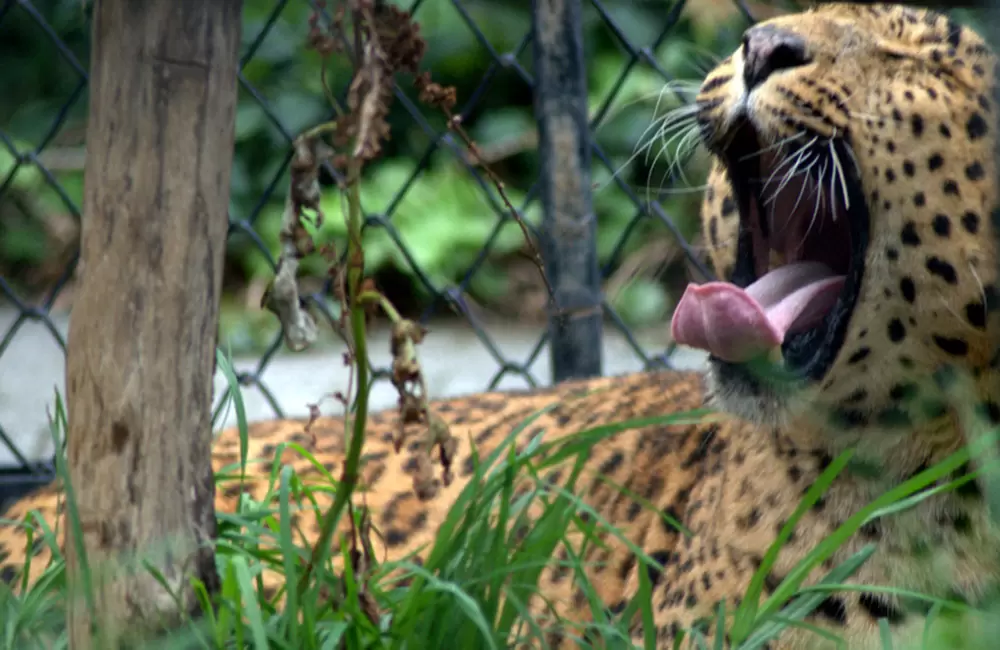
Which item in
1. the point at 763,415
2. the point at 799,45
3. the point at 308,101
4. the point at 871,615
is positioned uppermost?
the point at 308,101

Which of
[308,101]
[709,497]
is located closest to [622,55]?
[308,101]

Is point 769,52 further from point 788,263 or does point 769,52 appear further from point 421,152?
point 421,152

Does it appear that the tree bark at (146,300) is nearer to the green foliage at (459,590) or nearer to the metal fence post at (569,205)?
the green foliage at (459,590)

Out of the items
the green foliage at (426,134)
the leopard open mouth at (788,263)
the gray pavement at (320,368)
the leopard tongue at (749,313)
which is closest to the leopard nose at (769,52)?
the leopard open mouth at (788,263)

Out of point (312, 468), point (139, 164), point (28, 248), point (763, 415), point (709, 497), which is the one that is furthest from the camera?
point (28, 248)

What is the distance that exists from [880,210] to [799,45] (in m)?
0.29

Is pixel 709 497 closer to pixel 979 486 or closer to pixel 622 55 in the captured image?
pixel 979 486

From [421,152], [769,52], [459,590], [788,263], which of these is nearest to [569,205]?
[788,263]

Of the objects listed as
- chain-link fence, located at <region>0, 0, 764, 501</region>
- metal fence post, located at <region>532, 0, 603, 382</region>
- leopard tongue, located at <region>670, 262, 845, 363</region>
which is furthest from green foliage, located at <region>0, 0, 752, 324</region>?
leopard tongue, located at <region>670, 262, 845, 363</region>

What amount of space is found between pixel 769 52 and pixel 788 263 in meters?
0.42

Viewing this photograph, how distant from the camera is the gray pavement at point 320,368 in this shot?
5000 mm

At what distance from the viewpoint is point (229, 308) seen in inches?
251

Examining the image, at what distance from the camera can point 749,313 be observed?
Answer: 230 cm

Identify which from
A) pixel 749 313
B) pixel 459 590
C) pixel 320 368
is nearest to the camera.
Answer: pixel 459 590
